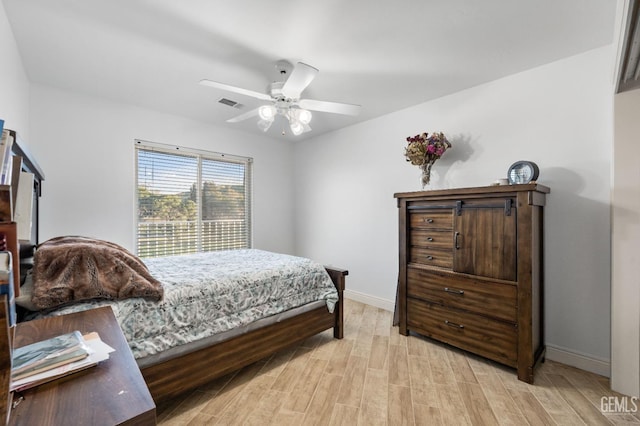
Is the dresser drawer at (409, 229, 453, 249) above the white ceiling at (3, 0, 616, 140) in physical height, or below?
below

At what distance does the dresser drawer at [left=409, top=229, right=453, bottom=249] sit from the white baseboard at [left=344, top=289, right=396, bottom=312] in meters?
1.07

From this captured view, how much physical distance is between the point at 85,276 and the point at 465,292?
8.54ft

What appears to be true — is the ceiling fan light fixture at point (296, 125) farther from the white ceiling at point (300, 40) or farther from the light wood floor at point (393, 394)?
the light wood floor at point (393, 394)

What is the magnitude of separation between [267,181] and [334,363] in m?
2.96

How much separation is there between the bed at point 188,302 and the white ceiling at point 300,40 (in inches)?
55.7

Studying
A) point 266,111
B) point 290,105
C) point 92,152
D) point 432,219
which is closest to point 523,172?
point 432,219

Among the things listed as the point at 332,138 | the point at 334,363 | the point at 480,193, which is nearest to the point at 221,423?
the point at 334,363

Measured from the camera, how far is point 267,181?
449cm

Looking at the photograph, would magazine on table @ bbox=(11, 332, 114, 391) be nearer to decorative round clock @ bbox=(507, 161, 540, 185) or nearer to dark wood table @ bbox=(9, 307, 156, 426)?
dark wood table @ bbox=(9, 307, 156, 426)

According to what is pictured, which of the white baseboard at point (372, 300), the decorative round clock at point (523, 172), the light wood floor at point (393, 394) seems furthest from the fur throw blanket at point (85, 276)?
the decorative round clock at point (523, 172)

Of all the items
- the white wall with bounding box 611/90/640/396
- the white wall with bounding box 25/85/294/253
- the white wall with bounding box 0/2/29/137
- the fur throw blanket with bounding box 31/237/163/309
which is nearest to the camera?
the fur throw blanket with bounding box 31/237/163/309

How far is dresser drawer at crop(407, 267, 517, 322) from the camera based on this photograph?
2.11 metres

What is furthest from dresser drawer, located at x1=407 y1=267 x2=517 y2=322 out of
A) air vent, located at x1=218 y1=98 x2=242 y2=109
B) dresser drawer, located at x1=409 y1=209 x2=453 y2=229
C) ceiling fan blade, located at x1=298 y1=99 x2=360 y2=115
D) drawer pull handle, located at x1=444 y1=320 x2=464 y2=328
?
A: air vent, located at x1=218 y1=98 x2=242 y2=109

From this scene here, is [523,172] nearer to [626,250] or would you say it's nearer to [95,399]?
[626,250]
